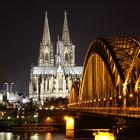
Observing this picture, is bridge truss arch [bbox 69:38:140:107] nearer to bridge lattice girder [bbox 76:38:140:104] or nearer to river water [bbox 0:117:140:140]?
bridge lattice girder [bbox 76:38:140:104]

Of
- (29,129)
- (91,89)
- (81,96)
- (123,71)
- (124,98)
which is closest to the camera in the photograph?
(124,98)

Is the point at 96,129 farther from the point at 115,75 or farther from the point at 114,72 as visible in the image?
the point at 114,72

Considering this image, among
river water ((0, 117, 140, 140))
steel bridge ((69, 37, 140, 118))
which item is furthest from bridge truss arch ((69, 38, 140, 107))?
river water ((0, 117, 140, 140))

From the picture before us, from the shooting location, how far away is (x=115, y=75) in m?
51.6

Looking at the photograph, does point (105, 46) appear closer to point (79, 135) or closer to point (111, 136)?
point (79, 135)

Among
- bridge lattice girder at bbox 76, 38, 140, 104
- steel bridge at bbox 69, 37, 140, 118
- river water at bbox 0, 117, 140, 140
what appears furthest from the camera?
bridge lattice girder at bbox 76, 38, 140, 104

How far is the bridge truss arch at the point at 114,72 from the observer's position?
1737 inches

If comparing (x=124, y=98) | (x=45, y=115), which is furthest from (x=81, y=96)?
(x=124, y=98)

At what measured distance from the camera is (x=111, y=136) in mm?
33750

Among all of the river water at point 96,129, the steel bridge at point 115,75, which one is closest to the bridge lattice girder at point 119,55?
the steel bridge at point 115,75

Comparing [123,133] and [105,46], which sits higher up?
[105,46]

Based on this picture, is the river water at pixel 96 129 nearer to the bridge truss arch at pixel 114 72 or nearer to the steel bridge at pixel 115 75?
the steel bridge at pixel 115 75

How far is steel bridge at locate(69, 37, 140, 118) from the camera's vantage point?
42719 millimetres

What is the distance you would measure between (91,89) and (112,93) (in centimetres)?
2095
